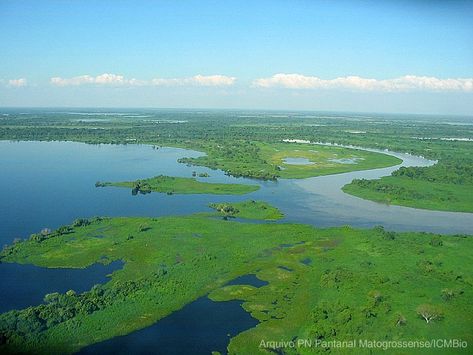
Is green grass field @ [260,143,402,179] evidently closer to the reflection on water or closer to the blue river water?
the reflection on water

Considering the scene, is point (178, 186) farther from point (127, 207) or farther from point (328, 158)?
point (328, 158)

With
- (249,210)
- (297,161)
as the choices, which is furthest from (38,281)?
(297,161)

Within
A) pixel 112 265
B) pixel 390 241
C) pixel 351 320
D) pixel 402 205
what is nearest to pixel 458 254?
pixel 390 241

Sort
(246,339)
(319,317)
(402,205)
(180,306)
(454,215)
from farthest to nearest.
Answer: (402,205)
(454,215)
(180,306)
(319,317)
(246,339)

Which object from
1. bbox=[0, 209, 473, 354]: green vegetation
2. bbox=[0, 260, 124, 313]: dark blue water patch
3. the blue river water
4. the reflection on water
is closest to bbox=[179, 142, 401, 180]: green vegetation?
the reflection on water

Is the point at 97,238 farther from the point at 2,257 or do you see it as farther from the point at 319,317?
the point at 319,317

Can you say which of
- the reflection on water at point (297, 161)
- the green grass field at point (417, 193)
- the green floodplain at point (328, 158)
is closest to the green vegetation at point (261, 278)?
the green grass field at point (417, 193)
